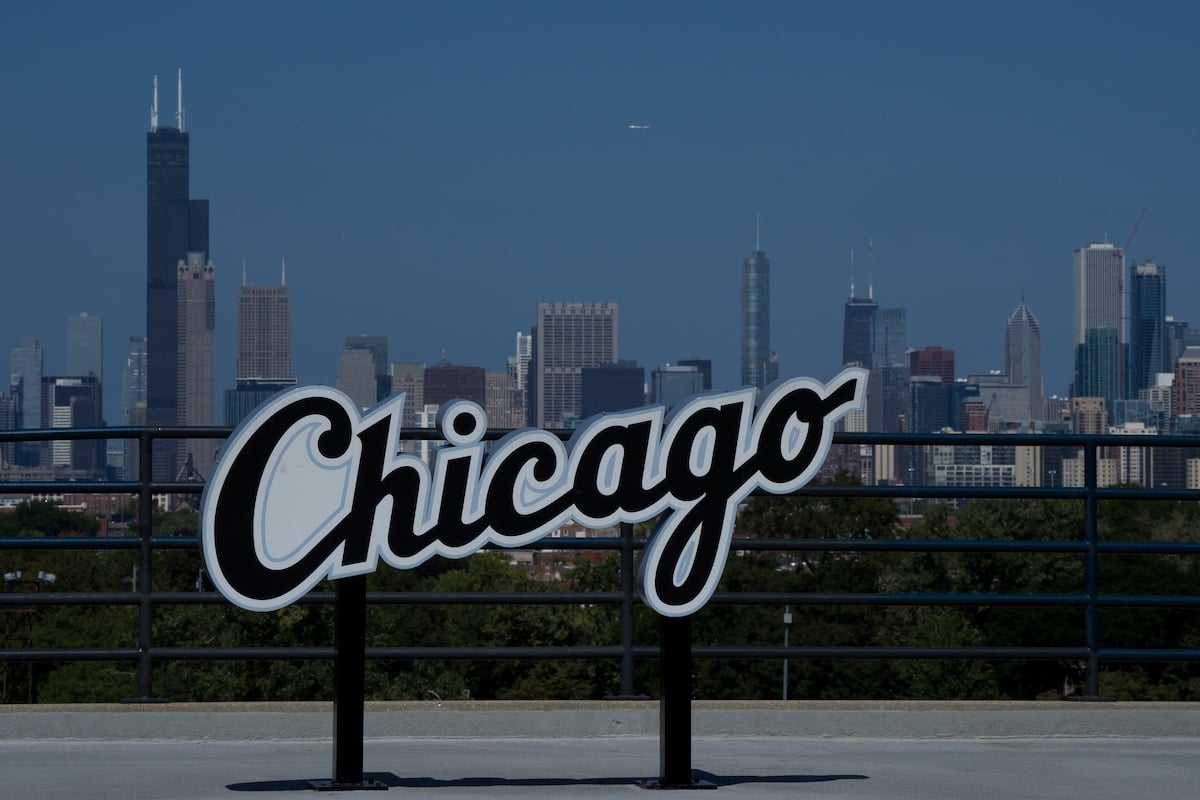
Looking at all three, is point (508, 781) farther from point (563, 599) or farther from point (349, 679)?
point (563, 599)

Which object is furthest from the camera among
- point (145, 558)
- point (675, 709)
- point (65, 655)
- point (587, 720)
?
point (587, 720)

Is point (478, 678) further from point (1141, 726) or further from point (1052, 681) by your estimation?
point (1141, 726)

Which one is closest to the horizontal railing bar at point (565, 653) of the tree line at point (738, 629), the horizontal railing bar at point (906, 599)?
the horizontal railing bar at point (906, 599)

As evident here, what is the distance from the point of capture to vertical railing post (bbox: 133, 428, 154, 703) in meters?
7.69

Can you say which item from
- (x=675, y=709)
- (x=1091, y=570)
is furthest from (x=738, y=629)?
(x=675, y=709)

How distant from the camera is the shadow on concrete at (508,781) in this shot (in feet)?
20.8

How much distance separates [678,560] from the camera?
261 inches

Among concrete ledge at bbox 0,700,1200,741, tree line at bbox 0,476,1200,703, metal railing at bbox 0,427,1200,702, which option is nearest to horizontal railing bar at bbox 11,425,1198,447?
metal railing at bbox 0,427,1200,702

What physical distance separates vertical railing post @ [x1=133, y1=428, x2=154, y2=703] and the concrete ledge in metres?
0.17

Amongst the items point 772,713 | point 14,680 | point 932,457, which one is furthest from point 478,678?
point 932,457

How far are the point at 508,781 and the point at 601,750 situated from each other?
1.00 meters

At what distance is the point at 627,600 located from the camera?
794 centimetres

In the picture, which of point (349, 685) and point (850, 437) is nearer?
point (349, 685)

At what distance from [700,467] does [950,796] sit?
1.50 meters
